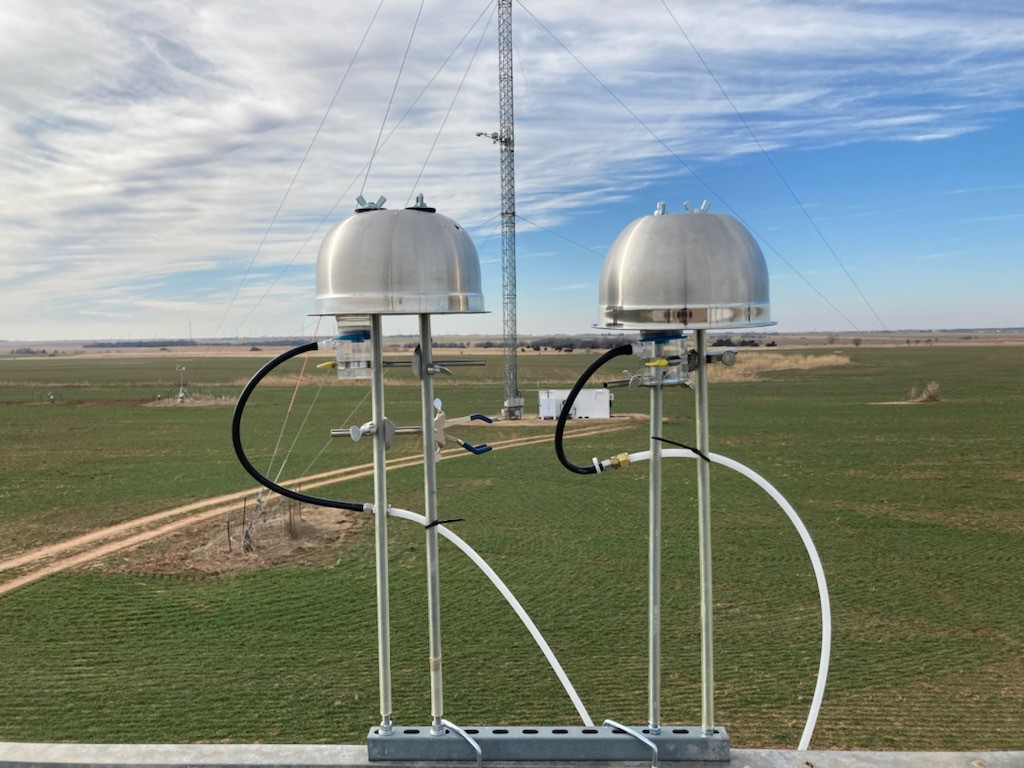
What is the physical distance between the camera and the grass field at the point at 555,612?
6582mm

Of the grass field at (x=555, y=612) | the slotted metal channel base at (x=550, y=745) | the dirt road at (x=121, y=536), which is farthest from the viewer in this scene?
the dirt road at (x=121, y=536)

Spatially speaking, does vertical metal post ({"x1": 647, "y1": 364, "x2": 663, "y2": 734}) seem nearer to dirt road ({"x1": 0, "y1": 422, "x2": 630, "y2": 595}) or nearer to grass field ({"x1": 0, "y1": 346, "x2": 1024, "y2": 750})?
grass field ({"x1": 0, "y1": 346, "x2": 1024, "y2": 750})

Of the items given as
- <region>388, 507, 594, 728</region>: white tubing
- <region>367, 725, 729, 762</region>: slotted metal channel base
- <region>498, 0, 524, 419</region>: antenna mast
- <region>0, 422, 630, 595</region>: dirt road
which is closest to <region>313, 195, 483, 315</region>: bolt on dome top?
<region>388, 507, 594, 728</region>: white tubing

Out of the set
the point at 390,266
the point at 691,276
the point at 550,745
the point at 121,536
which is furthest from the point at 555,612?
the point at 121,536

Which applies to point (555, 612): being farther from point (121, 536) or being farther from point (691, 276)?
point (121, 536)

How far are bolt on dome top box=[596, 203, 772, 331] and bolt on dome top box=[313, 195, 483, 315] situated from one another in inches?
30.4

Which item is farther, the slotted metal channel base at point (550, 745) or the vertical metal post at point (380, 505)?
the vertical metal post at point (380, 505)

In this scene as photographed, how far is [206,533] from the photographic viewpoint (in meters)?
13.0

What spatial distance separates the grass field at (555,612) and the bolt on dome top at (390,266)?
4392 millimetres

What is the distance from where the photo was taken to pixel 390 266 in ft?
10.6

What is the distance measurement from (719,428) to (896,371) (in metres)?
35.8

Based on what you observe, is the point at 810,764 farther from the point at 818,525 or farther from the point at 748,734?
the point at 818,525

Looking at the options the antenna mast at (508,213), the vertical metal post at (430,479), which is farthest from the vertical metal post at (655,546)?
the antenna mast at (508,213)

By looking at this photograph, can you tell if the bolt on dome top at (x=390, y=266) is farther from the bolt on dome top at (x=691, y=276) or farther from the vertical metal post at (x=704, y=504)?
the vertical metal post at (x=704, y=504)
